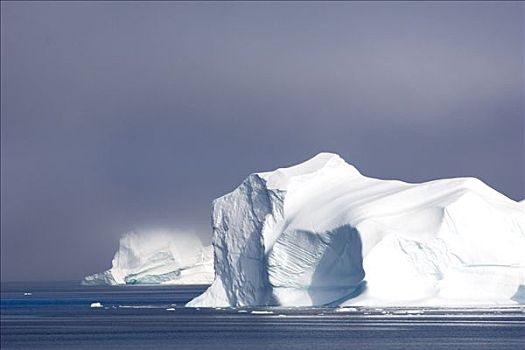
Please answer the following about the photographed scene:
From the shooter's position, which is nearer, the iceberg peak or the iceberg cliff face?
the iceberg cliff face

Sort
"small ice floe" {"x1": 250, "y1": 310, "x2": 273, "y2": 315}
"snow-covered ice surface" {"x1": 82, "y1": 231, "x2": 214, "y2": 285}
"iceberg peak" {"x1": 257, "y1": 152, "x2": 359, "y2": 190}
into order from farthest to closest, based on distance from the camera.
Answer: "snow-covered ice surface" {"x1": 82, "y1": 231, "x2": 214, "y2": 285}
"iceberg peak" {"x1": 257, "y1": 152, "x2": 359, "y2": 190}
"small ice floe" {"x1": 250, "y1": 310, "x2": 273, "y2": 315}

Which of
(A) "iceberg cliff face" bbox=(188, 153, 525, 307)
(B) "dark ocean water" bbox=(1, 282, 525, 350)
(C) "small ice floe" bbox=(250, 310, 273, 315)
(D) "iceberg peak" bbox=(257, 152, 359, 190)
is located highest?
(D) "iceberg peak" bbox=(257, 152, 359, 190)

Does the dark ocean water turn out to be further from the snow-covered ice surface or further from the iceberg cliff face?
the snow-covered ice surface

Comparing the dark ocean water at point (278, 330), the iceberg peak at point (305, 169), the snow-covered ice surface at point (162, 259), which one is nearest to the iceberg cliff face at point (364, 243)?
the iceberg peak at point (305, 169)

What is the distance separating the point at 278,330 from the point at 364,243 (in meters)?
6.49

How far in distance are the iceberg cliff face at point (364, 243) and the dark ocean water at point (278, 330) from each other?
34.7 inches

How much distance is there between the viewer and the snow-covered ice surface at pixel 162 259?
116688 millimetres

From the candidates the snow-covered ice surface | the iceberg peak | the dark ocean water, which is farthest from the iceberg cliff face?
the snow-covered ice surface

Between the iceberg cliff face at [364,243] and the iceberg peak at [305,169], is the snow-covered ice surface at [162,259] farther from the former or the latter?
the iceberg cliff face at [364,243]

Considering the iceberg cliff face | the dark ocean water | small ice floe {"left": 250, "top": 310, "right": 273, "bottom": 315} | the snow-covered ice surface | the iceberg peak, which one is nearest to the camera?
the dark ocean water

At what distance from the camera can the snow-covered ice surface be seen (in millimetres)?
116688

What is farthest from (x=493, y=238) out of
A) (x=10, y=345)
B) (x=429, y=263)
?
(x=10, y=345)

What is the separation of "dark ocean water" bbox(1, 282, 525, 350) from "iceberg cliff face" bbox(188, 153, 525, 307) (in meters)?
0.88

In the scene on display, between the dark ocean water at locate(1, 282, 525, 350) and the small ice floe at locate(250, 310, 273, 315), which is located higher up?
the small ice floe at locate(250, 310, 273, 315)
